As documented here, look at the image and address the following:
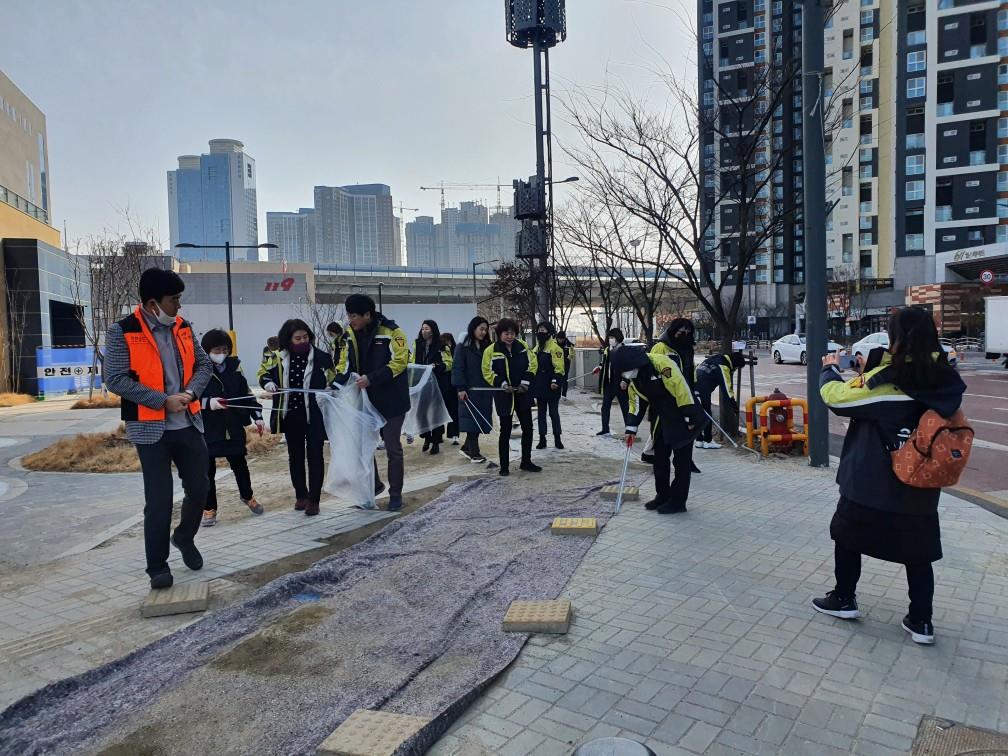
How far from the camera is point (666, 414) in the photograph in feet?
22.0

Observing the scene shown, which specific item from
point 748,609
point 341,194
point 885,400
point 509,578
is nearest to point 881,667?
point 748,609

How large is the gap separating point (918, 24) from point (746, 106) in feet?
191

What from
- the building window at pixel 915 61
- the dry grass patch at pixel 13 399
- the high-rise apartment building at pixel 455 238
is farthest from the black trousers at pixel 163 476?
the building window at pixel 915 61

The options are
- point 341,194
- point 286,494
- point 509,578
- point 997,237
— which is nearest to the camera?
point 509,578

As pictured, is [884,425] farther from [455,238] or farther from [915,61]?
[455,238]

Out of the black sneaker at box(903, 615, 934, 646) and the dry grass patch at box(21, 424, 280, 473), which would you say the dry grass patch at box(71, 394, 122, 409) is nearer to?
the dry grass patch at box(21, 424, 280, 473)

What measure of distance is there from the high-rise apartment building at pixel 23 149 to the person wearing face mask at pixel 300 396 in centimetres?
2854

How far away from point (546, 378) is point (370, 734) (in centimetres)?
802

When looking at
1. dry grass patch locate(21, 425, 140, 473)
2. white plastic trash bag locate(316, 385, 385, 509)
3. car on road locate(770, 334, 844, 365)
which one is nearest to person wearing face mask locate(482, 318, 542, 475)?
white plastic trash bag locate(316, 385, 385, 509)

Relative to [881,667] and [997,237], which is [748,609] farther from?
[997,237]

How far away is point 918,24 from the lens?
5700cm

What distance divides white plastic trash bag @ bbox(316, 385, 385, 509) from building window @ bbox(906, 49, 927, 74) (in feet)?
209

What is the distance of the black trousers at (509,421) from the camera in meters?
8.78

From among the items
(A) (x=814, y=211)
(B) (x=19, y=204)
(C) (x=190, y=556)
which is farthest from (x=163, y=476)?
(B) (x=19, y=204)
